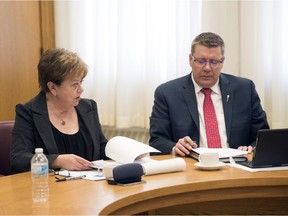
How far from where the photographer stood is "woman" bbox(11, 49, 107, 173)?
8.04 ft

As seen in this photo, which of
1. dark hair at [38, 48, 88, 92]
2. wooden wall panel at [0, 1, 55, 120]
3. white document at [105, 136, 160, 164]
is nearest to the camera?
white document at [105, 136, 160, 164]

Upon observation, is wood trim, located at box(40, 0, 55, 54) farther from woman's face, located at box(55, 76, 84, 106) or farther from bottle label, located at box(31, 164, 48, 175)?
bottle label, located at box(31, 164, 48, 175)

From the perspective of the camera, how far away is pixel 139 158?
232 centimetres

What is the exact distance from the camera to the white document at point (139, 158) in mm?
2137

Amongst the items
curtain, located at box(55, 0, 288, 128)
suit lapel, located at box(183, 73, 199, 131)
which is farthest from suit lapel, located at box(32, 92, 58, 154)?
curtain, located at box(55, 0, 288, 128)

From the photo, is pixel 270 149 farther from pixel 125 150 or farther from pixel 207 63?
pixel 207 63

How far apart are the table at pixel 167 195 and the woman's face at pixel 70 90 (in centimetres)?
51

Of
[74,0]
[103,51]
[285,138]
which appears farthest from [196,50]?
[74,0]

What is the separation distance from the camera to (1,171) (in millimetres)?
2904

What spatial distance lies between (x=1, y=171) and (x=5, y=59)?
1350mm

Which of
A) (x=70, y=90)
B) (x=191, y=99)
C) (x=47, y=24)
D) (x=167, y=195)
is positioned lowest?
(x=167, y=195)

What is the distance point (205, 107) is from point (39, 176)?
1393mm

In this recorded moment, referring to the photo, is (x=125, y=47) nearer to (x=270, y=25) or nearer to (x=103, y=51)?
(x=103, y=51)

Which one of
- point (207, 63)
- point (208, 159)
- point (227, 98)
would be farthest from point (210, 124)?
point (208, 159)
